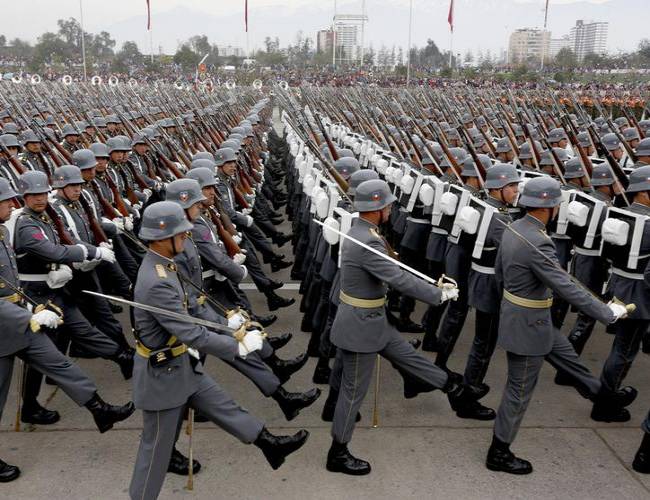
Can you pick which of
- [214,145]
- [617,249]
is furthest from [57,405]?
[214,145]

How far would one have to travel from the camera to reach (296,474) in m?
4.32

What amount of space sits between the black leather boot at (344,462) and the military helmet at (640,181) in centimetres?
289

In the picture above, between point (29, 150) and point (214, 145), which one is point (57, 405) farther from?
point (214, 145)

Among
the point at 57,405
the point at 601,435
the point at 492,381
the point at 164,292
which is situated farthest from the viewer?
the point at 492,381

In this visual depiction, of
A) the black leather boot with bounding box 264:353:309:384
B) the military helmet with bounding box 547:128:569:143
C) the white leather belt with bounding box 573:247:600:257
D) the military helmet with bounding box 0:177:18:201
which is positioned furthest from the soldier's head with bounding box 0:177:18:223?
the military helmet with bounding box 547:128:569:143

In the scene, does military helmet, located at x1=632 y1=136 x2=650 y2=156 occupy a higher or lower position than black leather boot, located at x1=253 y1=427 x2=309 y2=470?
higher

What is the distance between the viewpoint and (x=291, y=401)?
487 centimetres

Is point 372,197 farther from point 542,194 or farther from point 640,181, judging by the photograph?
point 640,181

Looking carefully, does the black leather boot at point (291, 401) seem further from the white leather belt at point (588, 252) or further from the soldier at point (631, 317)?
the white leather belt at point (588, 252)

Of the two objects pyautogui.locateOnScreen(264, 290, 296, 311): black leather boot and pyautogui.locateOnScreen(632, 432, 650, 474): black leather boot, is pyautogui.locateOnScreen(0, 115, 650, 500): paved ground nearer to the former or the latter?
pyautogui.locateOnScreen(632, 432, 650, 474): black leather boot

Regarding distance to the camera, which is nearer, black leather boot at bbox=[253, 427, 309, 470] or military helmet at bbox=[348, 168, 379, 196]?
black leather boot at bbox=[253, 427, 309, 470]

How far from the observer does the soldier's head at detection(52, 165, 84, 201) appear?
5.64 meters

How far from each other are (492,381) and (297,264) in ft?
11.7

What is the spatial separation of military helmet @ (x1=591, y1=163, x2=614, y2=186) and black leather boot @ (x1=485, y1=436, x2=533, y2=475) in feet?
9.36
